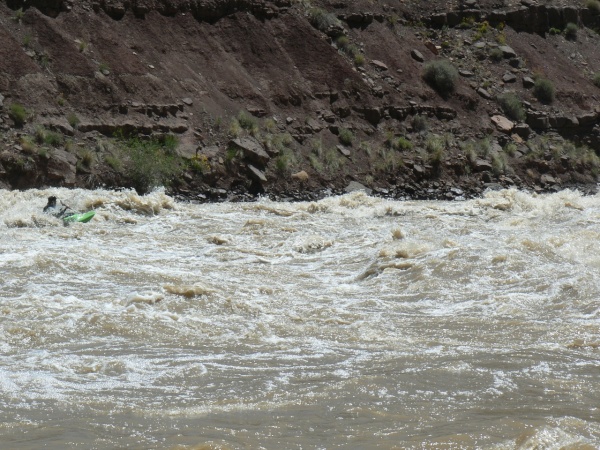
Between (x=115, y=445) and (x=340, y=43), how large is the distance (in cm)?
2352

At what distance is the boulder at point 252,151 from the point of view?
21.9 metres

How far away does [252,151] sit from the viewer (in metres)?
21.9

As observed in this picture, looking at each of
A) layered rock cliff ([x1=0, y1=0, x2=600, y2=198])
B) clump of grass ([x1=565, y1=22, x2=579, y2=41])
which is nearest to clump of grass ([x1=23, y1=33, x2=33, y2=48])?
layered rock cliff ([x1=0, y1=0, x2=600, y2=198])

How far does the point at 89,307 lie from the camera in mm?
9266

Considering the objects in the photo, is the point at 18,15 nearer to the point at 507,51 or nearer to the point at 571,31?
the point at 507,51

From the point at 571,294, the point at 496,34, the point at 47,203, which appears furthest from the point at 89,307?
the point at 496,34

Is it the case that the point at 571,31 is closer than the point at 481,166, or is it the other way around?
the point at 481,166

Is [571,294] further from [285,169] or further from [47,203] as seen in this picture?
[285,169]

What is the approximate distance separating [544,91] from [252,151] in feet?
41.0

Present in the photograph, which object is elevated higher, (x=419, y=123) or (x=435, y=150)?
(x=419, y=123)

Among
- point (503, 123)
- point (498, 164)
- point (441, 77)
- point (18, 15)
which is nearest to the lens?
point (18, 15)

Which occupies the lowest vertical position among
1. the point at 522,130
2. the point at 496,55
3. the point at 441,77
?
the point at 522,130

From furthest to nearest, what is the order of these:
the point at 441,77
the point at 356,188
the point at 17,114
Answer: the point at 441,77 → the point at 356,188 → the point at 17,114

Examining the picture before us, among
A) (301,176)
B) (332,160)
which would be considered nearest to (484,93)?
(332,160)
